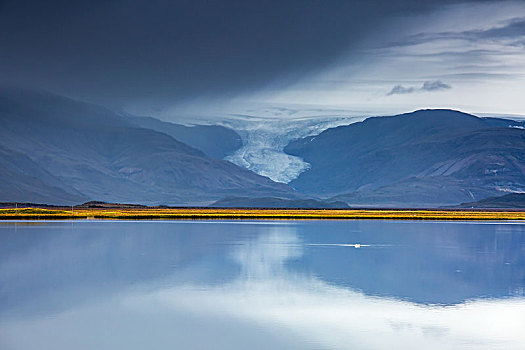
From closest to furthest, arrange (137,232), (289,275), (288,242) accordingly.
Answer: (289,275), (288,242), (137,232)

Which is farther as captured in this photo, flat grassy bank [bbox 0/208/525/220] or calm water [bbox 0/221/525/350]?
flat grassy bank [bbox 0/208/525/220]

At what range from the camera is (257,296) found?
105 ft

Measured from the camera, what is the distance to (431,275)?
128 feet

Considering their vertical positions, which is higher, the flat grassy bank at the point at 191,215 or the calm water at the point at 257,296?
the calm water at the point at 257,296

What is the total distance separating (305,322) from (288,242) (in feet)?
110

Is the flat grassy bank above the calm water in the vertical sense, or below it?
below

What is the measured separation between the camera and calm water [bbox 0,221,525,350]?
2408 cm

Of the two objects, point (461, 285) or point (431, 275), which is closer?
point (461, 285)

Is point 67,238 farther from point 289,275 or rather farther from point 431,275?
point 431,275

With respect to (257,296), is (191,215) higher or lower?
lower

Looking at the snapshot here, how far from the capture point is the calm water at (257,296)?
24078mm

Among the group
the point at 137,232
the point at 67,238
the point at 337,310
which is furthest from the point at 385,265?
the point at 137,232

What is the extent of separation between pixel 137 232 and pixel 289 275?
34224 mm

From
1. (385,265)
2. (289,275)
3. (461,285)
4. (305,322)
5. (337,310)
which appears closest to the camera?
(305,322)
